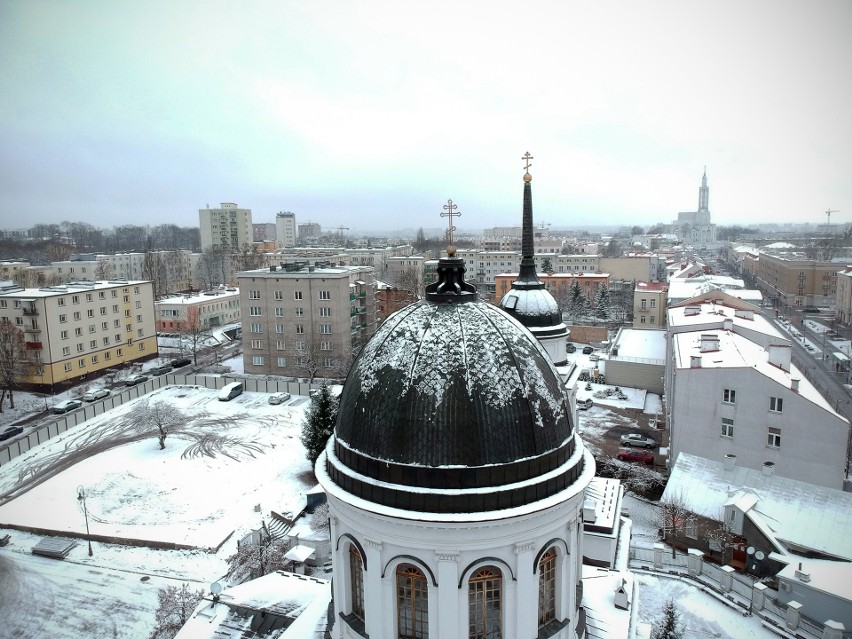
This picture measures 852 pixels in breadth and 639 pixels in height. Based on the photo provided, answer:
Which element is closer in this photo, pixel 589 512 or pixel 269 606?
pixel 269 606

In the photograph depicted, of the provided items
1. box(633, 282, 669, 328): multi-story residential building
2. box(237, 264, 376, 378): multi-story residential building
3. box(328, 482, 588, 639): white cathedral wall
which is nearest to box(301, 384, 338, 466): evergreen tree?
box(237, 264, 376, 378): multi-story residential building

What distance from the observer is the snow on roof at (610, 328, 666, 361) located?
1886 inches

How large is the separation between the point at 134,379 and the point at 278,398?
1461 cm

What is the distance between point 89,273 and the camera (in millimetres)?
79438

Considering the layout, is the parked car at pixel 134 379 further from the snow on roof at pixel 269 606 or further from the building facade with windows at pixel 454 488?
the building facade with windows at pixel 454 488

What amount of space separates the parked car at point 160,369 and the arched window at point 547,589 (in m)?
47.0

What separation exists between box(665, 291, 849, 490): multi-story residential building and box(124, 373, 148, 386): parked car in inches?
1592

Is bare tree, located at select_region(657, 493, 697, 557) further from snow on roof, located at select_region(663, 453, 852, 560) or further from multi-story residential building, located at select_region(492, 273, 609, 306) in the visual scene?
multi-story residential building, located at select_region(492, 273, 609, 306)

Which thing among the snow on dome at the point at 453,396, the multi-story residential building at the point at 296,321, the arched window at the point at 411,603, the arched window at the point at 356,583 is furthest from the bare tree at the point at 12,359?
the arched window at the point at 411,603

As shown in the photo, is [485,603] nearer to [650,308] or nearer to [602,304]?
[650,308]

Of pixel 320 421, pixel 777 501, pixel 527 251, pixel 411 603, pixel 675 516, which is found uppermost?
pixel 527 251

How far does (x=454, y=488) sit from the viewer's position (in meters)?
8.74

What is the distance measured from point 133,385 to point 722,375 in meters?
42.1

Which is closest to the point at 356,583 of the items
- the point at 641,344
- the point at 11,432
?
the point at 11,432
